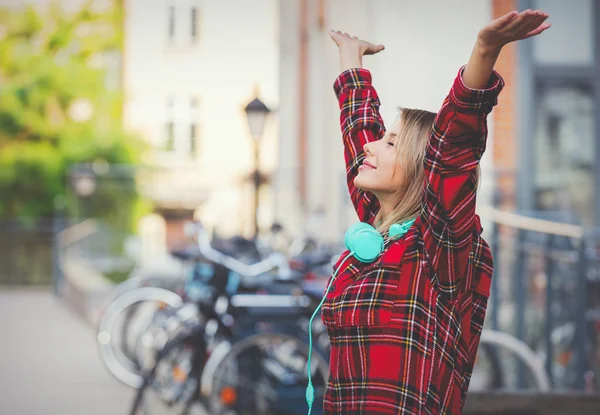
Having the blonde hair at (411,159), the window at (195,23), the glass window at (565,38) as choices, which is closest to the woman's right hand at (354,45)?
the blonde hair at (411,159)

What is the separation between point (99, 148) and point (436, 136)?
89.8 ft

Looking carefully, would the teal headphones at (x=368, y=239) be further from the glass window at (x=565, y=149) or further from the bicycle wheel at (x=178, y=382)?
the glass window at (x=565, y=149)

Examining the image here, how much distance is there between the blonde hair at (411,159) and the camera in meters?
2.39

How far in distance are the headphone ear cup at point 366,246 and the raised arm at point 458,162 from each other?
4.2 inches

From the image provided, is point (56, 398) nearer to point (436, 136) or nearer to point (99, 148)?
point (436, 136)

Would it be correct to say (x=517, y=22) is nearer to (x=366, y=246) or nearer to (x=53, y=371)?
(x=366, y=246)

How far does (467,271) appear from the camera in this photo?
7.80ft

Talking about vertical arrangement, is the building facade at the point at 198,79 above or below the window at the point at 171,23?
below

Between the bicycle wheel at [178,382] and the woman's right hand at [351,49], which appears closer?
the woman's right hand at [351,49]

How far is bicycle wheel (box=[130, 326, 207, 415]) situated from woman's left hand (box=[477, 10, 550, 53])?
4011 millimetres

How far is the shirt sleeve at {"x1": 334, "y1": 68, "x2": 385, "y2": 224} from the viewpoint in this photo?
2.68 m

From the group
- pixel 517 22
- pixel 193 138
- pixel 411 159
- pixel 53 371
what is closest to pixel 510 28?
pixel 517 22

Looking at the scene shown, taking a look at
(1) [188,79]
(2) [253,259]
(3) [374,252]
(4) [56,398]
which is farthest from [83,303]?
(1) [188,79]

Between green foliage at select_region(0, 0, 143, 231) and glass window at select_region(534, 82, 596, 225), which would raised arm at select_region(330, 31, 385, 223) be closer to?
glass window at select_region(534, 82, 596, 225)
